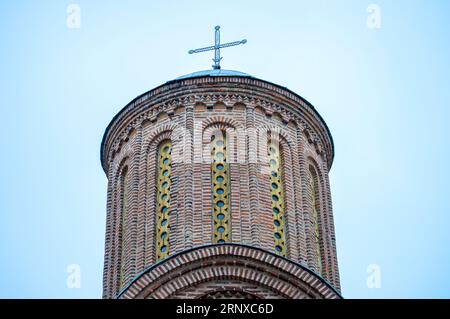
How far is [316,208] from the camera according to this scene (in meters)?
23.5

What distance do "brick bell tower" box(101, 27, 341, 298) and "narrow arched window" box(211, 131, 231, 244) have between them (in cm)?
2

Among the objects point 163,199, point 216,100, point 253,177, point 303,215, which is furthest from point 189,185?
point 303,215

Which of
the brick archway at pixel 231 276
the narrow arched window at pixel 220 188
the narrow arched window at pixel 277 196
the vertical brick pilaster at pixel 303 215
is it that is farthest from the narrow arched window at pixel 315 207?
the brick archway at pixel 231 276

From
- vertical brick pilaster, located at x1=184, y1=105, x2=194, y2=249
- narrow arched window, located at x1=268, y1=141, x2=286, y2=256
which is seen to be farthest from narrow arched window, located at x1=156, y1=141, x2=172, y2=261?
narrow arched window, located at x1=268, y1=141, x2=286, y2=256

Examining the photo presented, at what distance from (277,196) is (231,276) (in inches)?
106

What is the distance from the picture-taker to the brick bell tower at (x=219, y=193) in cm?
2033

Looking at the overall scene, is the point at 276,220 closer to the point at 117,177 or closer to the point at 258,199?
the point at 258,199

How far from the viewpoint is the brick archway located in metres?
20.2

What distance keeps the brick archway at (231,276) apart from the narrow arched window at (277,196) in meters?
1.36

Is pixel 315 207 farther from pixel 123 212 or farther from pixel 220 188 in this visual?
pixel 123 212
